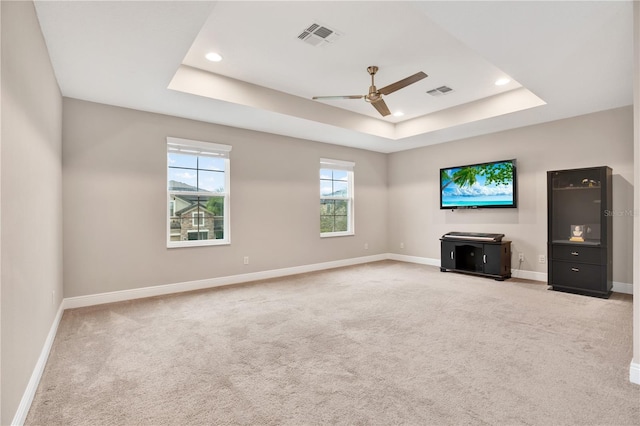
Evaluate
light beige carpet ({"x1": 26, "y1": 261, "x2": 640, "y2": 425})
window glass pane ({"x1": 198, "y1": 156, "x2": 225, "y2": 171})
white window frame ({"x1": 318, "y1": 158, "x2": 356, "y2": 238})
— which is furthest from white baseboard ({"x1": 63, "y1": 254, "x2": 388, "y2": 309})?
window glass pane ({"x1": 198, "y1": 156, "x2": 225, "y2": 171})

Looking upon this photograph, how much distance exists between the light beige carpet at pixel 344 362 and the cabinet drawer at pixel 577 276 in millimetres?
234

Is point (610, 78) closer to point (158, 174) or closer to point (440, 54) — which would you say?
point (440, 54)

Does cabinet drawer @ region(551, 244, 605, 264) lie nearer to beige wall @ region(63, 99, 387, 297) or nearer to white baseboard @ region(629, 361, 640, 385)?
white baseboard @ region(629, 361, 640, 385)

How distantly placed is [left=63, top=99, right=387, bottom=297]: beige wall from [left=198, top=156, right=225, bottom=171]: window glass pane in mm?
184

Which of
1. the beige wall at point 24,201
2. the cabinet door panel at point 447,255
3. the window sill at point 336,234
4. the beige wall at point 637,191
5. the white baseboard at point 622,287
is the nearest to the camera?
the beige wall at point 24,201

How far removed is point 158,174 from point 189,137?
69cm

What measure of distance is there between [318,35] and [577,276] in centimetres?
441

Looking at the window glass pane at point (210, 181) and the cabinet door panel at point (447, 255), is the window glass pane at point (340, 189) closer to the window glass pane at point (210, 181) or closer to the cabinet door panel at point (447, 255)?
the cabinet door panel at point (447, 255)

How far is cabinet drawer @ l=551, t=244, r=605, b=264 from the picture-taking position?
159 inches

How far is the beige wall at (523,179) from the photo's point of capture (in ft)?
14.0

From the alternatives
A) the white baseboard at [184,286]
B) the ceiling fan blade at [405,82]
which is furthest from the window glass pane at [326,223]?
the ceiling fan blade at [405,82]

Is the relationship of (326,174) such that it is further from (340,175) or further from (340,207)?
(340,207)

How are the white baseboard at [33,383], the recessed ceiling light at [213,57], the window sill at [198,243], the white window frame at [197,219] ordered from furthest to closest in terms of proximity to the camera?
the white window frame at [197,219] → the window sill at [198,243] → the recessed ceiling light at [213,57] → the white baseboard at [33,383]

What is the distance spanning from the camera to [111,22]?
7.77ft
